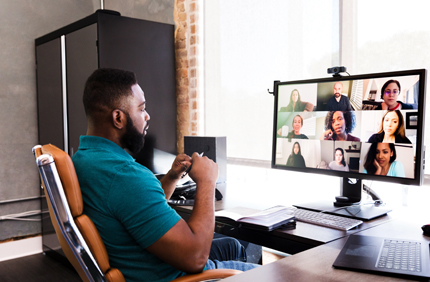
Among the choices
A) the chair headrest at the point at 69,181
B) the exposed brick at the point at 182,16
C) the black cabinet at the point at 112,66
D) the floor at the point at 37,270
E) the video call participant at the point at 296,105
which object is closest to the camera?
the chair headrest at the point at 69,181

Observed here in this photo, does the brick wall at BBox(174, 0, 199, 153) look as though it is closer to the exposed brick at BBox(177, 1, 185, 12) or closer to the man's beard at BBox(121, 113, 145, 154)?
the exposed brick at BBox(177, 1, 185, 12)

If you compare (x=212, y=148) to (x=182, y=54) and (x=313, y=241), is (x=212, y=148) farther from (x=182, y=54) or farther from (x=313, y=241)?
(x=313, y=241)

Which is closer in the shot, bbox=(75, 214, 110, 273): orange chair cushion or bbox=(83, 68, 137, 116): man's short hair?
bbox=(75, 214, 110, 273): orange chair cushion

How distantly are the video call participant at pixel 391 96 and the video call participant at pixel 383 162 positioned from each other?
160 millimetres

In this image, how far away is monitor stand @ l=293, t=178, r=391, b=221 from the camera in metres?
1.67

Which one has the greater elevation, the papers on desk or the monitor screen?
the monitor screen

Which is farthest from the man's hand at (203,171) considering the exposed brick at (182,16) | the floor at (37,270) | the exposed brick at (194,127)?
the exposed brick at (182,16)

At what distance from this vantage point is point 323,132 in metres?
1.82

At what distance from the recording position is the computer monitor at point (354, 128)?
1563 millimetres

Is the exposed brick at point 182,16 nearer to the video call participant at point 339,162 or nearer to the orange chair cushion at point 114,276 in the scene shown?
the video call participant at point 339,162

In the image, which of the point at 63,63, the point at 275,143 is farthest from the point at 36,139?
the point at 275,143

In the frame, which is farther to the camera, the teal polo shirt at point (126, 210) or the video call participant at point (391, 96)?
the video call participant at point (391, 96)

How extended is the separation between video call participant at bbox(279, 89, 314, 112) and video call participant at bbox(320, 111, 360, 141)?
0.12 meters

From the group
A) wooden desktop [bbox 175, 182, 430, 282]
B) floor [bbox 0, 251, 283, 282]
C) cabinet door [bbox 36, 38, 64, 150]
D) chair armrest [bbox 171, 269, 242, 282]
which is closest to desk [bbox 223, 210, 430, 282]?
wooden desktop [bbox 175, 182, 430, 282]
